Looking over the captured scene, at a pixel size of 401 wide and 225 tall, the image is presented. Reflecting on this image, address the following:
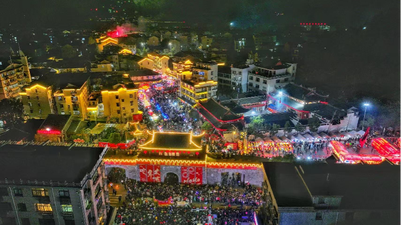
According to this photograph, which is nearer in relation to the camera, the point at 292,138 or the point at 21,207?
the point at 21,207

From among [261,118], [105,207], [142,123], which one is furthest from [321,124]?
[105,207]

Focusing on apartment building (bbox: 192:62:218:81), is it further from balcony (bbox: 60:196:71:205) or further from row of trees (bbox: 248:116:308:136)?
balcony (bbox: 60:196:71:205)

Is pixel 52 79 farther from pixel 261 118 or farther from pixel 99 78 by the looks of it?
pixel 261 118

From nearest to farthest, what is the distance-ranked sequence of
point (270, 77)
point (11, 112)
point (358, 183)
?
point (358, 183), point (11, 112), point (270, 77)

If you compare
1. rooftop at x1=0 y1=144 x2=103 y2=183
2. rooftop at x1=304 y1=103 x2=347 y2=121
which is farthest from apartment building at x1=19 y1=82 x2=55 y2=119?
rooftop at x1=304 y1=103 x2=347 y2=121

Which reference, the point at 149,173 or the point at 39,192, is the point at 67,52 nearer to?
the point at 149,173

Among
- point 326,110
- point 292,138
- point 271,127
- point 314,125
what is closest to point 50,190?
point 292,138
